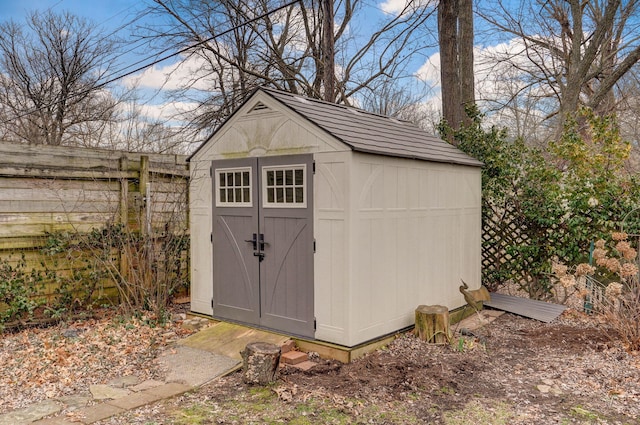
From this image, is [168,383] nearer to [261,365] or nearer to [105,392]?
[105,392]

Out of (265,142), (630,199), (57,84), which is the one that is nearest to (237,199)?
(265,142)

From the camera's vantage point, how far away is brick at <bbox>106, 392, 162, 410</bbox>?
11.8 feet

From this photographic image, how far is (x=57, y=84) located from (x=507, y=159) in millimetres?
12647

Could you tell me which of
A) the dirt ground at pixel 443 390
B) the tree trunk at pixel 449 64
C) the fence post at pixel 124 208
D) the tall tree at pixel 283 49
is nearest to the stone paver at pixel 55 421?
the dirt ground at pixel 443 390

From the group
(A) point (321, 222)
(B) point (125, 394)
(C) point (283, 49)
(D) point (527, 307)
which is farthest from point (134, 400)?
(C) point (283, 49)

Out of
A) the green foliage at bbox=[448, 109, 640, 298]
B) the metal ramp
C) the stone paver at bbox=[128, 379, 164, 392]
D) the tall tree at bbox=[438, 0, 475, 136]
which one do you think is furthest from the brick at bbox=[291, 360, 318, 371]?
the tall tree at bbox=[438, 0, 475, 136]

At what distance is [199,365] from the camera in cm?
449

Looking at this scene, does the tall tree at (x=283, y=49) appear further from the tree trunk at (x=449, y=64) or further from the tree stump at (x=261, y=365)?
the tree stump at (x=261, y=365)

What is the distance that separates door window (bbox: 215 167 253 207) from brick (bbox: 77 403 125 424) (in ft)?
8.17

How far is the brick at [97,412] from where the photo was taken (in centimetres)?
338

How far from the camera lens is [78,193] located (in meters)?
5.91

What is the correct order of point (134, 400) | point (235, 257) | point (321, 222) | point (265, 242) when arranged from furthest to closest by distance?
point (235, 257) < point (265, 242) < point (321, 222) < point (134, 400)

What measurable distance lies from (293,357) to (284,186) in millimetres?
1771

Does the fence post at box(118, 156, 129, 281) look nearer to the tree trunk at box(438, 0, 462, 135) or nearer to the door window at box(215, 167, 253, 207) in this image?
the door window at box(215, 167, 253, 207)
